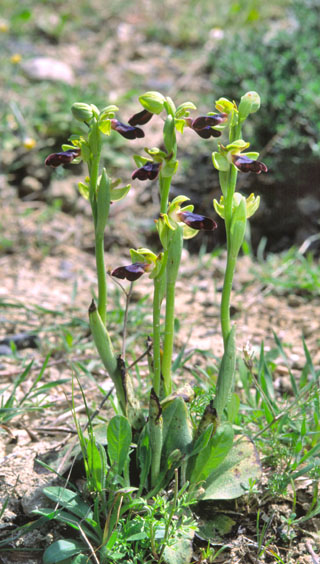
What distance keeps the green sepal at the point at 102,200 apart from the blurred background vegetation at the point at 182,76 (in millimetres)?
2459

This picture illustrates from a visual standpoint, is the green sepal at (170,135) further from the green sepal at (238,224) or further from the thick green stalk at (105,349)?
the thick green stalk at (105,349)

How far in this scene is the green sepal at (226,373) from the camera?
163cm

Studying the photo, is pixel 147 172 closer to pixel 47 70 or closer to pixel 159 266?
pixel 159 266

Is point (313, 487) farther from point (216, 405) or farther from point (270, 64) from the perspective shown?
point (270, 64)

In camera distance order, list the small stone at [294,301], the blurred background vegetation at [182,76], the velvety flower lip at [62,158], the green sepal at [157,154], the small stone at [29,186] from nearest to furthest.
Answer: the green sepal at [157,154]
the velvety flower lip at [62,158]
the small stone at [294,301]
the blurred background vegetation at [182,76]
the small stone at [29,186]

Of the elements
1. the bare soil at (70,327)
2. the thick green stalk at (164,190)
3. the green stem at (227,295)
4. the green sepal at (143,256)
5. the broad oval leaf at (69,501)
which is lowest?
the bare soil at (70,327)

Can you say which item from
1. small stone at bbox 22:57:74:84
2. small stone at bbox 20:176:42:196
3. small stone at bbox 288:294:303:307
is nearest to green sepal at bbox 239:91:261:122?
small stone at bbox 288:294:303:307

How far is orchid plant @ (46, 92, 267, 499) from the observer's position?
153 cm

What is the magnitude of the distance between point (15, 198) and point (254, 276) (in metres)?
1.87

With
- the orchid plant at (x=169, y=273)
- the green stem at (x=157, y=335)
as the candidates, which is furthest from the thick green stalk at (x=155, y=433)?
the green stem at (x=157, y=335)

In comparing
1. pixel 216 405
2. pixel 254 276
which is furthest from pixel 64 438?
pixel 254 276

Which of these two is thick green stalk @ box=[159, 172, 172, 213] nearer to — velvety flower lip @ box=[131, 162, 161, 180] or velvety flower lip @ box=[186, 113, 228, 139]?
velvety flower lip @ box=[131, 162, 161, 180]

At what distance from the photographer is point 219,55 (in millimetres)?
5117

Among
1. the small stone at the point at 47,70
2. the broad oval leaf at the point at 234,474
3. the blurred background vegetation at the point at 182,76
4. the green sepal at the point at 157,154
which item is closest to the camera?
the green sepal at the point at 157,154
